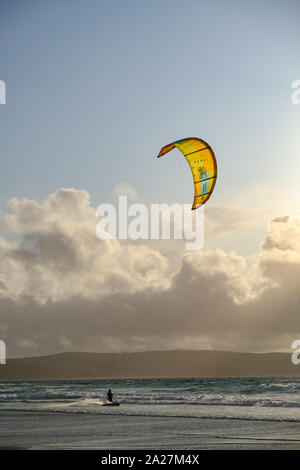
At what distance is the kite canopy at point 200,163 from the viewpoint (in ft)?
64.1

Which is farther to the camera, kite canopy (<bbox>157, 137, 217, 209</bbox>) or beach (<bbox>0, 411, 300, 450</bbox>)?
kite canopy (<bbox>157, 137, 217, 209</bbox>)

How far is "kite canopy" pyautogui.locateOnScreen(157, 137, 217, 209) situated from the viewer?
1953cm

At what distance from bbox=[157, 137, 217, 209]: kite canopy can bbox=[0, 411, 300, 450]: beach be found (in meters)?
6.84

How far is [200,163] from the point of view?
20.5m

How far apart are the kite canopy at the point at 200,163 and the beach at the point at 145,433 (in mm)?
6844

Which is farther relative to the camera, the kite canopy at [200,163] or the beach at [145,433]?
the kite canopy at [200,163]

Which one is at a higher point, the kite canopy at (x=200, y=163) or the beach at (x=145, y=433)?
the kite canopy at (x=200, y=163)

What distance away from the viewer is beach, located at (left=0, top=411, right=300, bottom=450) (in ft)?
47.4

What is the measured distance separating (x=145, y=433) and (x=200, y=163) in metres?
8.83

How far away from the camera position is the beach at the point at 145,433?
47.4ft

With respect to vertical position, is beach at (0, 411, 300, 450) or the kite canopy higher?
the kite canopy

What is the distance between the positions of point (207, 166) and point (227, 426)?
326 inches
